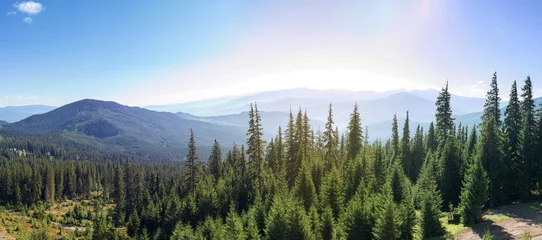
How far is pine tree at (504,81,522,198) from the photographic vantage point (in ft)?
113

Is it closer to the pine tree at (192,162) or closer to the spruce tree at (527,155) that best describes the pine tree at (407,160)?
the spruce tree at (527,155)

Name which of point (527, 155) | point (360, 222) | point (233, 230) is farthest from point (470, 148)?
point (233, 230)

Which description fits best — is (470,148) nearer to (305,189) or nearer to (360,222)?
(305,189)

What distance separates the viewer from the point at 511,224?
2548cm

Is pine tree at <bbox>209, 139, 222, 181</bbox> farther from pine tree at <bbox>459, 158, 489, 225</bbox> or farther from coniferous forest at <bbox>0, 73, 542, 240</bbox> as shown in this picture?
pine tree at <bbox>459, 158, 489, 225</bbox>

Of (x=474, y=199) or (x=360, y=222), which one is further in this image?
(x=474, y=199)

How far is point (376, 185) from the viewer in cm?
3753

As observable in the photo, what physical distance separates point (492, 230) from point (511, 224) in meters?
2.27

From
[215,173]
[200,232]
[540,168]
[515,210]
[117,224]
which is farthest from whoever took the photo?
[117,224]

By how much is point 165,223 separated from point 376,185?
45285 mm

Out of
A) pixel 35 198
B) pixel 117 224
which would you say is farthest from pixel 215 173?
pixel 35 198

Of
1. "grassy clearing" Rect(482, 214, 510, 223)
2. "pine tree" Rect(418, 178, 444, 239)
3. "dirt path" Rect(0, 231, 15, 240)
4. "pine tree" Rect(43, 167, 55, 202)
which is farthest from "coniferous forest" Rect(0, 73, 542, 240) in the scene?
"pine tree" Rect(43, 167, 55, 202)

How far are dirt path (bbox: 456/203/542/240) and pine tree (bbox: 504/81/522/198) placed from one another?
3.56 meters

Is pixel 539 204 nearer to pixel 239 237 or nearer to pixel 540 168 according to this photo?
pixel 540 168
